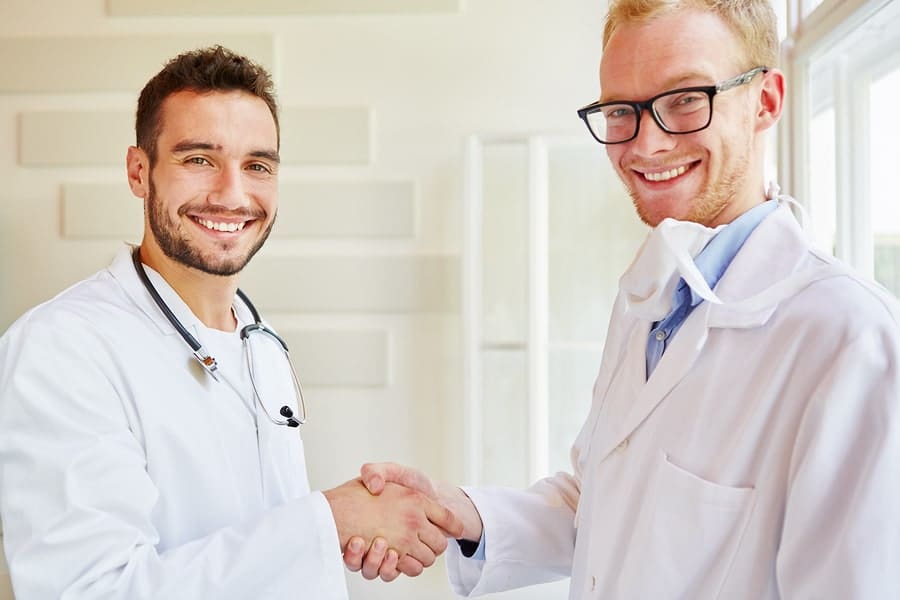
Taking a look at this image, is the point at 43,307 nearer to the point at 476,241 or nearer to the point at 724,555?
the point at 724,555

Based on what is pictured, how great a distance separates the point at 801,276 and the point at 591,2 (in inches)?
94.4

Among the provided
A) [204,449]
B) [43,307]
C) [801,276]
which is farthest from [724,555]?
[43,307]

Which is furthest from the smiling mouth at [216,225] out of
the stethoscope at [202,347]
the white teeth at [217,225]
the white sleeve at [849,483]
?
the white sleeve at [849,483]

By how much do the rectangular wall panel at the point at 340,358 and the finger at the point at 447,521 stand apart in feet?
4.85

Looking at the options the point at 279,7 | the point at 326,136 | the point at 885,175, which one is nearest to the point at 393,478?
the point at 885,175

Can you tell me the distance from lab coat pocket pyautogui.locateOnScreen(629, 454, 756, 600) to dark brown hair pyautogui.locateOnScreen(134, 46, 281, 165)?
3.93 ft

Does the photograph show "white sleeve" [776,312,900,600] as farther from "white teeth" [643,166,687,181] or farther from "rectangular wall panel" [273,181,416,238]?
"rectangular wall panel" [273,181,416,238]

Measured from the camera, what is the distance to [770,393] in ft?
3.81

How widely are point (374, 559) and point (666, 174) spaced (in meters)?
1.00

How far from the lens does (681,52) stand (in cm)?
133

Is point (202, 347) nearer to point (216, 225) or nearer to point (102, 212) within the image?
point (216, 225)

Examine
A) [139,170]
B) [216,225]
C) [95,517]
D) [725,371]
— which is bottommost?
[95,517]

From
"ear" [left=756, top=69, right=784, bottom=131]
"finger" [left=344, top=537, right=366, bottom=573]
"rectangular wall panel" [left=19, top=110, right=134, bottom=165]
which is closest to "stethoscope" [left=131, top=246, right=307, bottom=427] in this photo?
"finger" [left=344, top=537, right=366, bottom=573]

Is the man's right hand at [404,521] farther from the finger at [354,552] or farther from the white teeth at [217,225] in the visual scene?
the white teeth at [217,225]
